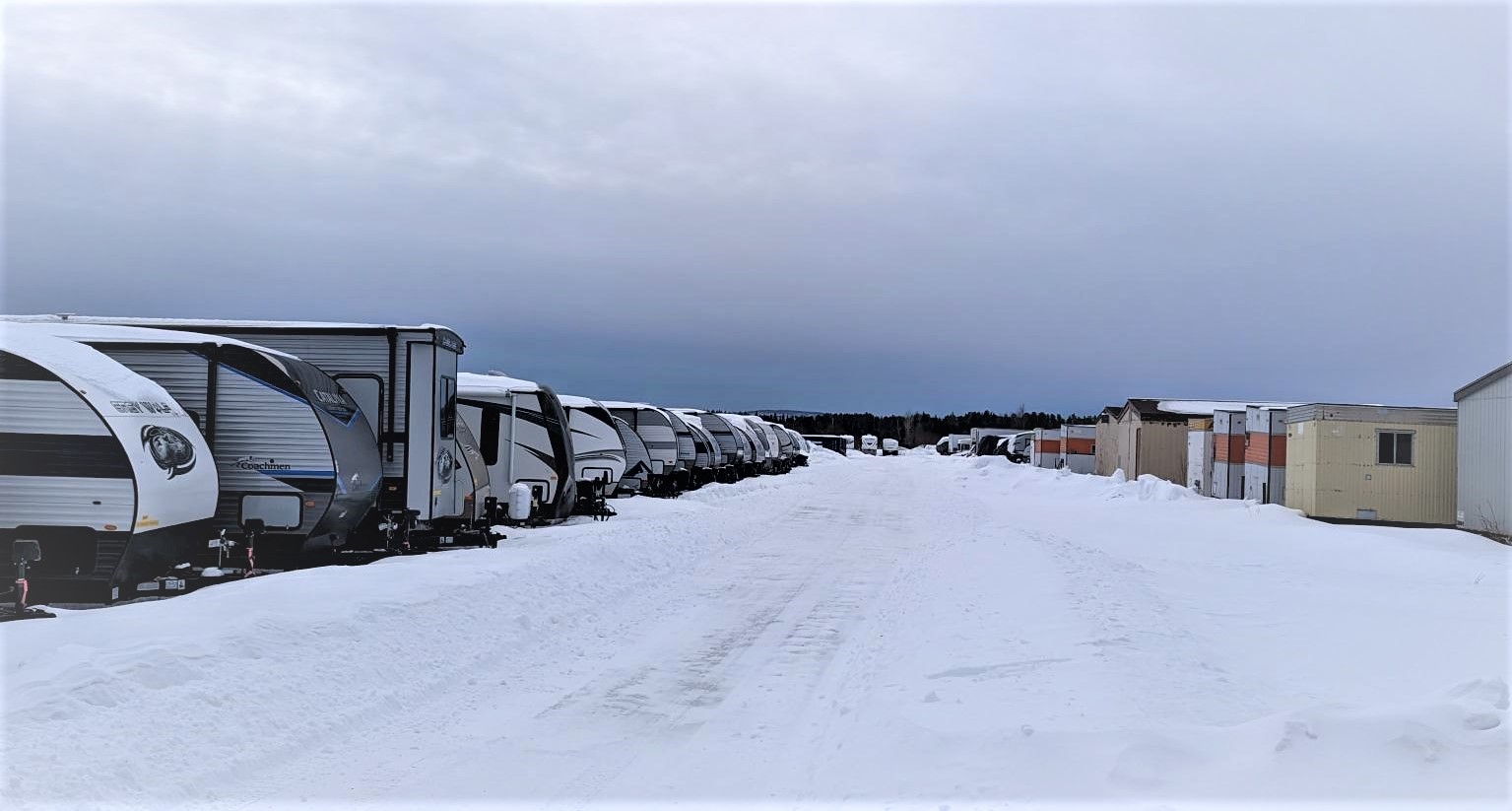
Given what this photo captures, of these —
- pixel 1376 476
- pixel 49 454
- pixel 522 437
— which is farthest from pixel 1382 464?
pixel 49 454

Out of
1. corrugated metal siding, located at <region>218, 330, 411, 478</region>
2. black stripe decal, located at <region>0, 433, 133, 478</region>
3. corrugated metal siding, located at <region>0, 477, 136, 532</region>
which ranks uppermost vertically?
corrugated metal siding, located at <region>218, 330, 411, 478</region>

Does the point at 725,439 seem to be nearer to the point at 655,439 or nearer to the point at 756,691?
the point at 655,439

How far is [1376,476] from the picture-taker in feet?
73.9

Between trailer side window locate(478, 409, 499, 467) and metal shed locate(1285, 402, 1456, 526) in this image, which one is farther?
metal shed locate(1285, 402, 1456, 526)

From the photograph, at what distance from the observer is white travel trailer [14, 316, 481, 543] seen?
12.8 metres

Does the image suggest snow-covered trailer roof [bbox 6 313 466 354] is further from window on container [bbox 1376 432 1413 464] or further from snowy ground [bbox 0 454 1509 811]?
window on container [bbox 1376 432 1413 464]

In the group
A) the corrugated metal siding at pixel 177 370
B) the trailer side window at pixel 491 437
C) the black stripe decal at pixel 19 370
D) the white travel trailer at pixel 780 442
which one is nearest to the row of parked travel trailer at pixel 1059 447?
the white travel trailer at pixel 780 442

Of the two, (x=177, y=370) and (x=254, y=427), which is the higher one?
(x=177, y=370)

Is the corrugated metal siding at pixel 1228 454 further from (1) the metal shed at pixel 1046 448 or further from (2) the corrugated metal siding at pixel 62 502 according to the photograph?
(2) the corrugated metal siding at pixel 62 502

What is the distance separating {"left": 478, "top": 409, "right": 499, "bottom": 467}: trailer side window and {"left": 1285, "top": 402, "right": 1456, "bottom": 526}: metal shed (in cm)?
1778

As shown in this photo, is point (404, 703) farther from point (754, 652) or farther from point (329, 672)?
point (754, 652)

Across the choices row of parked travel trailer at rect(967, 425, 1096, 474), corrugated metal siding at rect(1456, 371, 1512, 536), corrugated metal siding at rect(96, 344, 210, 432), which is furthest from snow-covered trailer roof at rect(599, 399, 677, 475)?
row of parked travel trailer at rect(967, 425, 1096, 474)

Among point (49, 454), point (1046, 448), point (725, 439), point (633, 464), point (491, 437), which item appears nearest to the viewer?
point (49, 454)

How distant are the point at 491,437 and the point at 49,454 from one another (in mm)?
9272
